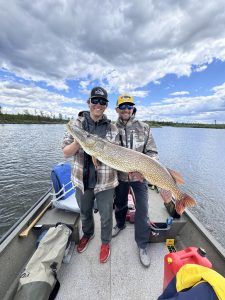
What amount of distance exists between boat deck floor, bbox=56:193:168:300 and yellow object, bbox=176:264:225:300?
52.2 inches

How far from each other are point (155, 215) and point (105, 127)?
1.93m

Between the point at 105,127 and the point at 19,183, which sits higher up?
the point at 105,127

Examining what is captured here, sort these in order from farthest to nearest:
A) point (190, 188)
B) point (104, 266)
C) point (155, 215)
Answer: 1. point (190, 188)
2. point (155, 215)
3. point (104, 266)

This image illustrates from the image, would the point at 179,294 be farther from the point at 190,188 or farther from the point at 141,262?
the point at 190,188

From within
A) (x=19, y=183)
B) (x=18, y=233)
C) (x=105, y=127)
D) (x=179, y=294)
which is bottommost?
(x=19, y=183)

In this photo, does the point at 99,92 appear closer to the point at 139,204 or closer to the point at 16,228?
the point at 139,204

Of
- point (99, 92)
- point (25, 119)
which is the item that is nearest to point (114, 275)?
point (99, 92)

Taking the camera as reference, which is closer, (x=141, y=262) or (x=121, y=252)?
(x=141, y=262)

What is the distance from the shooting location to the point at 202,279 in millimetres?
992

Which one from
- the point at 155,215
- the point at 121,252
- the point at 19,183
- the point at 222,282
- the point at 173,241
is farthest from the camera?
the point at 19,183

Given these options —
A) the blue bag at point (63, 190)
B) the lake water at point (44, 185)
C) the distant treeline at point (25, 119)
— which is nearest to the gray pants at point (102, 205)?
the blue bag at point (63, 190)

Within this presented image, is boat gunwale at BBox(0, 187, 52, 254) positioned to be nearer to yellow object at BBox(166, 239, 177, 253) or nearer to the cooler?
the cooler

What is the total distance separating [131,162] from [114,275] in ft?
4.88

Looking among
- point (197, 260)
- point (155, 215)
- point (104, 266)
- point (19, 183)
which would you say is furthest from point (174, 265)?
point (19, 183)
